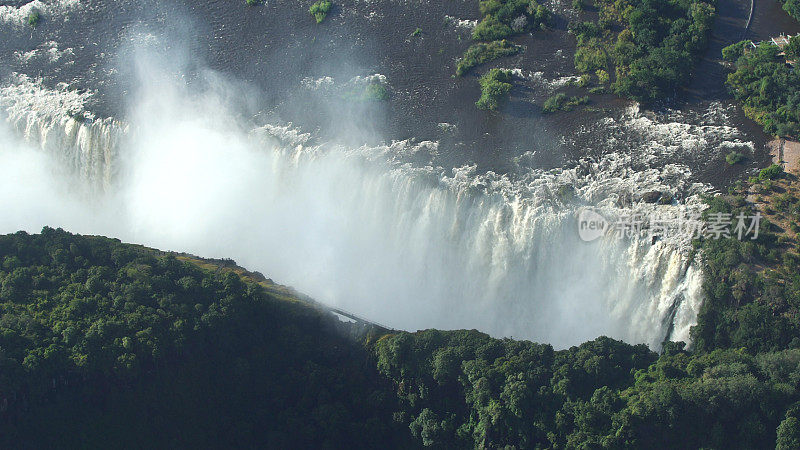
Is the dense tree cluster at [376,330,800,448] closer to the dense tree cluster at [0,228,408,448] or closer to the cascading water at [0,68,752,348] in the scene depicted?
the dense tree cluster at [0,228,408,448]

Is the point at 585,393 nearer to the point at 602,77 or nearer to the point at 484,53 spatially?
the point at 602,77

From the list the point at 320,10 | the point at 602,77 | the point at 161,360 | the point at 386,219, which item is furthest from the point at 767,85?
the point at 161,360

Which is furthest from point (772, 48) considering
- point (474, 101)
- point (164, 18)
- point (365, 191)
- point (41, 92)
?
point (41, 92)

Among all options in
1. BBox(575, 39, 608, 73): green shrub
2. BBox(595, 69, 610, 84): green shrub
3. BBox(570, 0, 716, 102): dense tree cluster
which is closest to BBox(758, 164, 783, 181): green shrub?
BBox(570, 0, 716, 102): dense tree cluster

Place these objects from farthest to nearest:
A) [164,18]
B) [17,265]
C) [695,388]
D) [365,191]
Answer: [164,18] < [365,191] < [17,265] < [695,388]

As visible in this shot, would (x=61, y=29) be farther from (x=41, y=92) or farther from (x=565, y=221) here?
(x=565, y=221)

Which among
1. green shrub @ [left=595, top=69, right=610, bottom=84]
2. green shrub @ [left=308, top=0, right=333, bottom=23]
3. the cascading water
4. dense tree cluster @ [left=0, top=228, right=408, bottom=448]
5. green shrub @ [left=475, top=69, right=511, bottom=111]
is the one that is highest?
green shrub @ [left=308, top=0, right=333, bottom=23]
